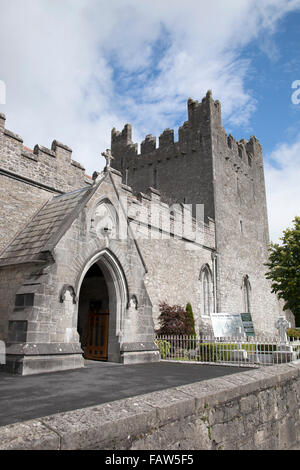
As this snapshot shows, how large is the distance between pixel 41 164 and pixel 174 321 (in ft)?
26.9

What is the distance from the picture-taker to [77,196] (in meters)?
10.7

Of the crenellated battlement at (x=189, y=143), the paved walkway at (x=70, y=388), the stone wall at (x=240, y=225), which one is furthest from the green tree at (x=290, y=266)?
the paved walkway at (x=70, y=388)

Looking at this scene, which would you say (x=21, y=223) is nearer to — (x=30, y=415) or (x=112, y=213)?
(x=112, y=213)

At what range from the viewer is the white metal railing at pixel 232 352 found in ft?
34.7

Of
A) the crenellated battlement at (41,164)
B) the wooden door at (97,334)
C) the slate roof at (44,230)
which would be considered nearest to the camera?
the slate roof at (44,230)

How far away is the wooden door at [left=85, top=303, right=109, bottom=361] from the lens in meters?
11.3

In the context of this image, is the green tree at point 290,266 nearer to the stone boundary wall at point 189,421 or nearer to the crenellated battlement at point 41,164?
the crenellated battlement at point 41,164

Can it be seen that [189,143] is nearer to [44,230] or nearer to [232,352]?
[232,352]

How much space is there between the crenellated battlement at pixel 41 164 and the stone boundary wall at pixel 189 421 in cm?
944

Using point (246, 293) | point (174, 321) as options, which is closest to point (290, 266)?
point (246, 293)

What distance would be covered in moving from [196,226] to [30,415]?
1593cm
